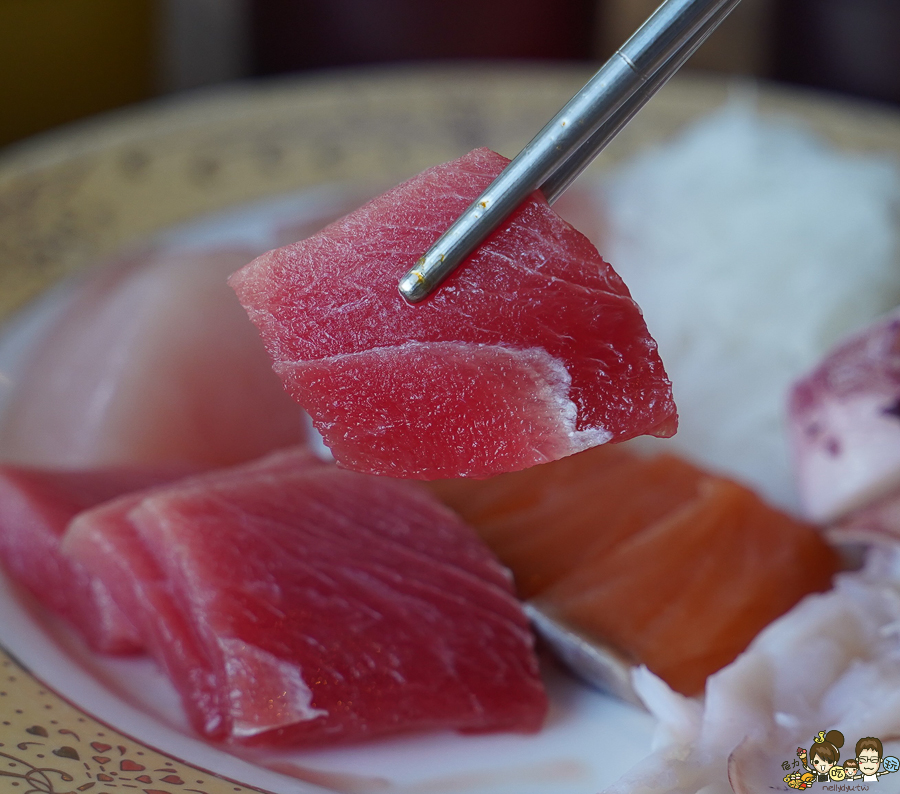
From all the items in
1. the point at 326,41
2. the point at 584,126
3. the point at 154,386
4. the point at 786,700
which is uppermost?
the point at 584,126

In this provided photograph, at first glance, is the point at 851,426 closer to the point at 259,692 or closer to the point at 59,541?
the point at 259,692

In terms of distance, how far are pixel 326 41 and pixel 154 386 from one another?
2.63 m

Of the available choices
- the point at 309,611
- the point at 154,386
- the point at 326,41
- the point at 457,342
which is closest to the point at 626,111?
the point at 457,342

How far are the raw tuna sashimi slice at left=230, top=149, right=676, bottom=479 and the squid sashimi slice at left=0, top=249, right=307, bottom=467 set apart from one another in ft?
2.55

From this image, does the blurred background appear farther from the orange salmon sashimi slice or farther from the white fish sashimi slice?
the white fish sashimi slice

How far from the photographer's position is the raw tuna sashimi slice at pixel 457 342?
88cm

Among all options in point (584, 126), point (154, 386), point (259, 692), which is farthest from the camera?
point (154, 386)

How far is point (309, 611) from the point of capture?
118 cm

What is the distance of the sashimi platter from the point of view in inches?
35.8

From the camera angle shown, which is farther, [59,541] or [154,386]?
[154,386]

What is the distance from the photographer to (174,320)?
1.74 metres

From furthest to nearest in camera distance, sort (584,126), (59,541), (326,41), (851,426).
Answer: (326,41) < (851,426) < (59,541) < (584,126)

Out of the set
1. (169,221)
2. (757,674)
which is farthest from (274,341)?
(169,221)

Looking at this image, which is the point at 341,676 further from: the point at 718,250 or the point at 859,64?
the point at 859,64
